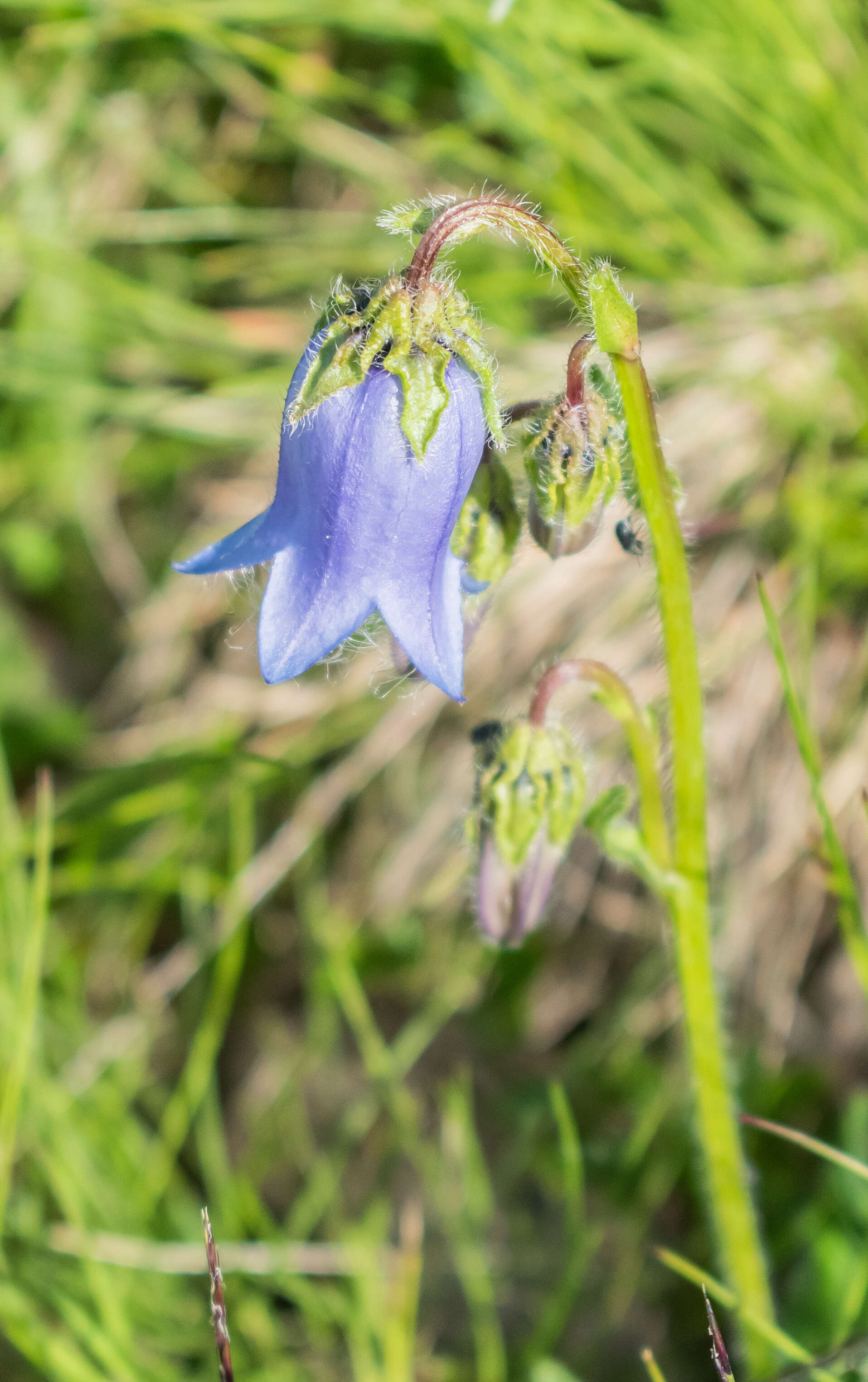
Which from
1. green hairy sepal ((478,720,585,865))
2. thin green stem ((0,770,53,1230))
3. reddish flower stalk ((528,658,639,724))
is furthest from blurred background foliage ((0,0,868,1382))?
reddish flower stalk ((528,658,639,724))

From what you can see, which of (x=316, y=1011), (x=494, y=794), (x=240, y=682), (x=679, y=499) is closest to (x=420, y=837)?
(x=316, y=1011)

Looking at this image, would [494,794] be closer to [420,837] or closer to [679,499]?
[679,499]

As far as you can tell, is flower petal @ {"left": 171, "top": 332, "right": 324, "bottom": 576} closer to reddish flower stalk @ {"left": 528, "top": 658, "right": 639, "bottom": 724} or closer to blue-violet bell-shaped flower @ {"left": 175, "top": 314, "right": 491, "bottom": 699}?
blue-violet bell-shaped flower @ {"left": 175, "top": 314, "right": 491, "bottom": 699}

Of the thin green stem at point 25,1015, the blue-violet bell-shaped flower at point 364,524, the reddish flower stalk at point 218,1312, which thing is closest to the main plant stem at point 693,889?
the blue-violet bell-shaped flower at point 364,524

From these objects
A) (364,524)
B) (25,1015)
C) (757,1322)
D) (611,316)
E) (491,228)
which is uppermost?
(491,228)

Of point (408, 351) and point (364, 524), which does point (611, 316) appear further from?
point (364, 524)

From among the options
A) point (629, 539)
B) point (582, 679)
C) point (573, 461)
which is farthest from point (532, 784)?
point (573, 461)
